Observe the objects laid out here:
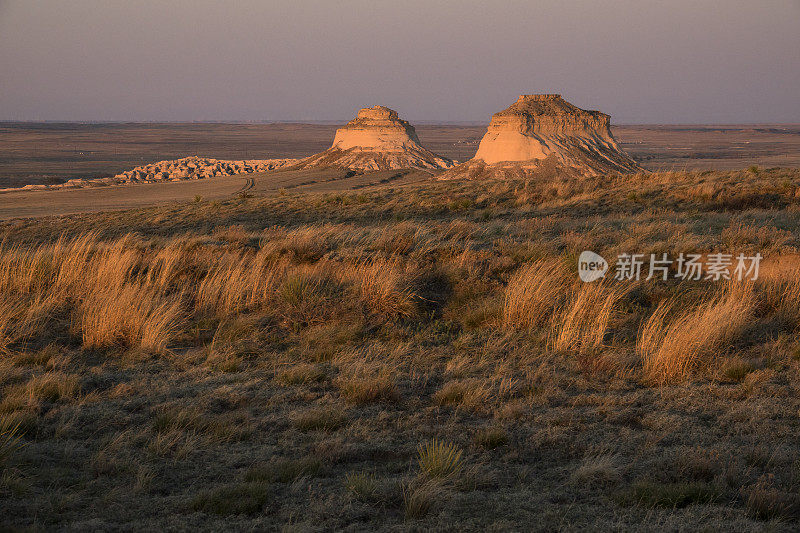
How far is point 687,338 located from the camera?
507 centimetres

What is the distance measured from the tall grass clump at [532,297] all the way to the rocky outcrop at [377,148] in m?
33.9

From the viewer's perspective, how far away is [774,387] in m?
4.55

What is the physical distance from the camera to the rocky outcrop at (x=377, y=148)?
134ft

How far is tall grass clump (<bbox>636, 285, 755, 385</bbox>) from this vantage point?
4891 mm

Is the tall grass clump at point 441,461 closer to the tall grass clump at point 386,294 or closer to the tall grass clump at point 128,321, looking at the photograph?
the tall grass clump at point 386,294

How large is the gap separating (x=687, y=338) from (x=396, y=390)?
8.64ft

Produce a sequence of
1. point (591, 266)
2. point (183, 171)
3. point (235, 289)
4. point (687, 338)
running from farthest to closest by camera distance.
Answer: point (183, 171), point (591, 266), point (235, 289), point (687, 338)

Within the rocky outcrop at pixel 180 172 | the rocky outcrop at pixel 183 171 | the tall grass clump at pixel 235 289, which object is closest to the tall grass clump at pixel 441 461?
the tall grass clump at pixel 235 289

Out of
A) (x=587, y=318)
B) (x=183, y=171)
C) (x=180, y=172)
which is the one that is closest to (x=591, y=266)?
(x=587, y=318)

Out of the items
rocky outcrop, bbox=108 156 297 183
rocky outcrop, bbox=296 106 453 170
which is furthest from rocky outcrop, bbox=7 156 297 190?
rocky outcrop, bbox=296 106 453 170

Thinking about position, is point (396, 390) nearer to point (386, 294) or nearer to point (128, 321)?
point (386, 294)

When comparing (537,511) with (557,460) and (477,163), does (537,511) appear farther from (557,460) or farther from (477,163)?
(477,163)

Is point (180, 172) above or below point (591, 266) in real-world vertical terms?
above

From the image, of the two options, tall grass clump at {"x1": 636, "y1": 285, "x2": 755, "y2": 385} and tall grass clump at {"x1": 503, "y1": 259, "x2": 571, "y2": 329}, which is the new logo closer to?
tall grass clump at {"x1": 503, "y1": 259, "x2": 571, "y2": 329}
